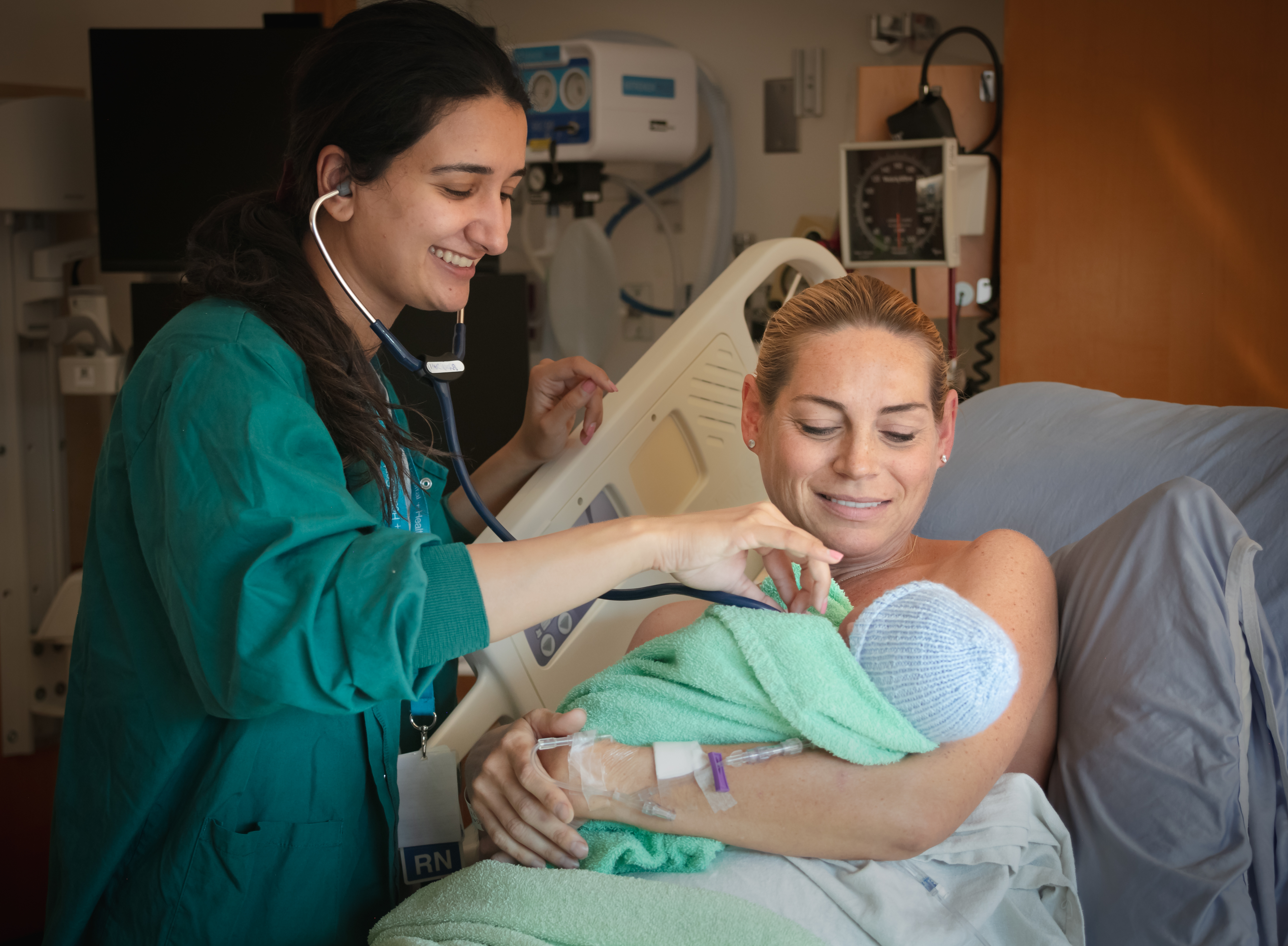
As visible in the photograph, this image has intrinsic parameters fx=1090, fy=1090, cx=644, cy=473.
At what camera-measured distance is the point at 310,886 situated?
1.15 m

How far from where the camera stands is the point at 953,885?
1129mm

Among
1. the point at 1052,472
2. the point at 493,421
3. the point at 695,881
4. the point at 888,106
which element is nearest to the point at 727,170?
the point at 888,106

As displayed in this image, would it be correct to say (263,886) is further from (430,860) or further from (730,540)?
(730,540)

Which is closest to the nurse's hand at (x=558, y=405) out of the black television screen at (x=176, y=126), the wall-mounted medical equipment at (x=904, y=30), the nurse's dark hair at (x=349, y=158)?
the nurse's dark hair at (x=349, y=158)

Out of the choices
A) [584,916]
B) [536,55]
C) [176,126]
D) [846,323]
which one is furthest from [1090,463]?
[176,126]

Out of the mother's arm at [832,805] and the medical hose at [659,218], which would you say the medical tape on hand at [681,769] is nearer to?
the mother's arm at [832,805]

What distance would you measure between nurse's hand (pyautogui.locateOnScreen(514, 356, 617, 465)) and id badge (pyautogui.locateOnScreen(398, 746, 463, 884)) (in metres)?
0.49

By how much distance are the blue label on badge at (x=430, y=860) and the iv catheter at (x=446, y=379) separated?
0.36 meters

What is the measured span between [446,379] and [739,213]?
2.42 metres

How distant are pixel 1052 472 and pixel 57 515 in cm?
246

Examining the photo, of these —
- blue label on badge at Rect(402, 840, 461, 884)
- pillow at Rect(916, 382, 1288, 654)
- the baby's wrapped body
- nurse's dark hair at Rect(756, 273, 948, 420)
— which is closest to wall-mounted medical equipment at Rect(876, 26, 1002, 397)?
pillow at Rect(916, 382, 1288, 654)

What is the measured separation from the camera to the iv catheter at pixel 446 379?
1.14 m

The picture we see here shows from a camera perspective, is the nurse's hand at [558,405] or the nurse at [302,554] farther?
the nurse's hand at [558,405]

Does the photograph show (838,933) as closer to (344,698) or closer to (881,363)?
(344,698)
